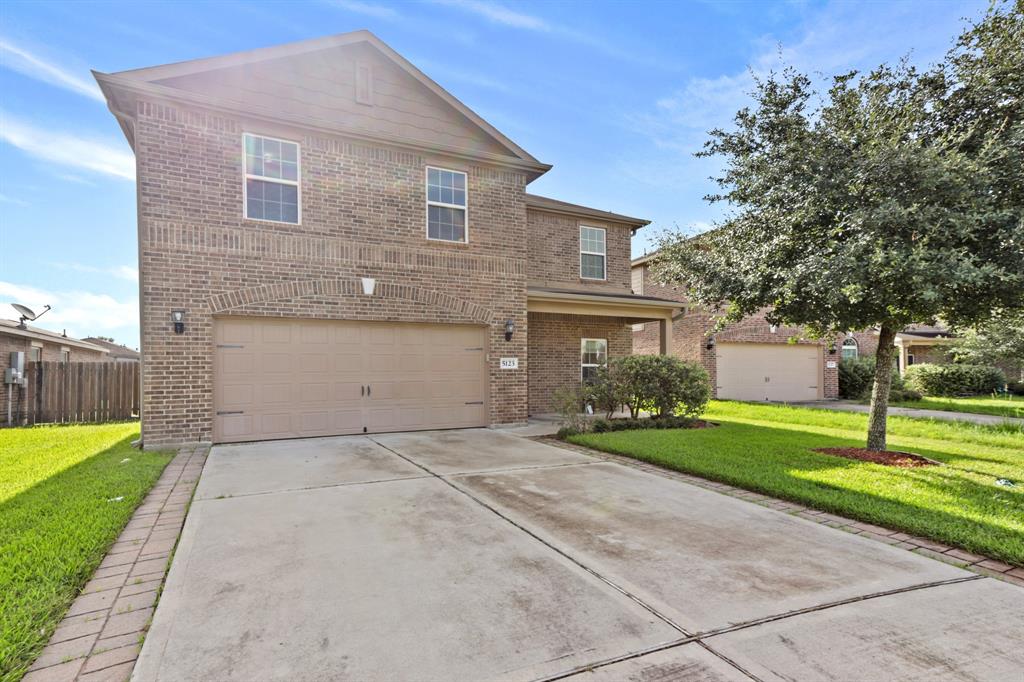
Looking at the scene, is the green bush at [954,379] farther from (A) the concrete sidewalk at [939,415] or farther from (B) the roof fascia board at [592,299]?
(B) the roof fascia board at [592,299]

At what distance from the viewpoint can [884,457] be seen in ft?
23.9

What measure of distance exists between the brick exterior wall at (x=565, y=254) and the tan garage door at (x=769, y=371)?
586 centimetres

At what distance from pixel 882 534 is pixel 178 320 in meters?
9.66

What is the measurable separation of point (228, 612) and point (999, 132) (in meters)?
8.80

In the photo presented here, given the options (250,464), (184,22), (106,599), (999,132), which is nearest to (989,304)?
(999,132)

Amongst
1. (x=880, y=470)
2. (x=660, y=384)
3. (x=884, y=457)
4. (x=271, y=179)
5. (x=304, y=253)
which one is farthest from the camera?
(x=660, y=384)

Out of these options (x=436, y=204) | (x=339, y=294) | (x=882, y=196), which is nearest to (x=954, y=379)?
(x=882, y=196)

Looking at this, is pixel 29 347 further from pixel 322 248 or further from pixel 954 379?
pixel 954 379

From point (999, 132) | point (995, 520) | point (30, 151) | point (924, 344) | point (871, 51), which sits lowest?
point (995, 520)

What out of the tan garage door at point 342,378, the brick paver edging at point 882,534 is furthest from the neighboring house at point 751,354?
the brick paver edging at point 882,534

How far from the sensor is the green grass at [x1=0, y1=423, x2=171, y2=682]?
279 centimetres

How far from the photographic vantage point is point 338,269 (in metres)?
9.61

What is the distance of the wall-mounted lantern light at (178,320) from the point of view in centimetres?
836

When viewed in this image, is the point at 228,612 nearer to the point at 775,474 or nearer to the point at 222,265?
the point at 775,474
